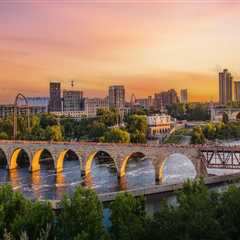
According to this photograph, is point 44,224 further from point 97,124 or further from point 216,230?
point 97,124

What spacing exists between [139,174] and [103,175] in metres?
3.73

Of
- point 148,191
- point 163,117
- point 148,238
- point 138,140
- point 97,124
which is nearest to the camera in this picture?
point 148,238

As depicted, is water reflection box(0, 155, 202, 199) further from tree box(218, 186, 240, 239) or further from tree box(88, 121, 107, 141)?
tree box(218, 186, 240, 239)

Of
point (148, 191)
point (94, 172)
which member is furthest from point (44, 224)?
point (94, 172)

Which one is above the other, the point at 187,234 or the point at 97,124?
the point at 97,124

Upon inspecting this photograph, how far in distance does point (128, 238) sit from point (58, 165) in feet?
115

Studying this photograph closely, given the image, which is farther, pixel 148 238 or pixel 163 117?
pixel 163 117

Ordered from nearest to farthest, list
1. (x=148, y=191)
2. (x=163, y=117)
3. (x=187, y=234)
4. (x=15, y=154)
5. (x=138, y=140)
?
(x=187, y=234) < (x=148, y=191) < (x=15, y=154) < (x=138, y=140) < (x=163, y=117)

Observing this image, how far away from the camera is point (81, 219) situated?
83.3ft

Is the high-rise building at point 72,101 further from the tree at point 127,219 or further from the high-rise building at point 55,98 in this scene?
the tree at point 127,219

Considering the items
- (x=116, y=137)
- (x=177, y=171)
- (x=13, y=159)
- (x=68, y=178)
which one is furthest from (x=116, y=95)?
(x=68, y=178)

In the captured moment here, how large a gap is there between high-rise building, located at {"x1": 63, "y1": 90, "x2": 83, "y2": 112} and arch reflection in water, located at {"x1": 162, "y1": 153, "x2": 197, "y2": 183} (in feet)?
360

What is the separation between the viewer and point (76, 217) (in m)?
25.5

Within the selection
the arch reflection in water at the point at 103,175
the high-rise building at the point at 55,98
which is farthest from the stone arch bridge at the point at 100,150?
the high-rise building at the point at 55,98
